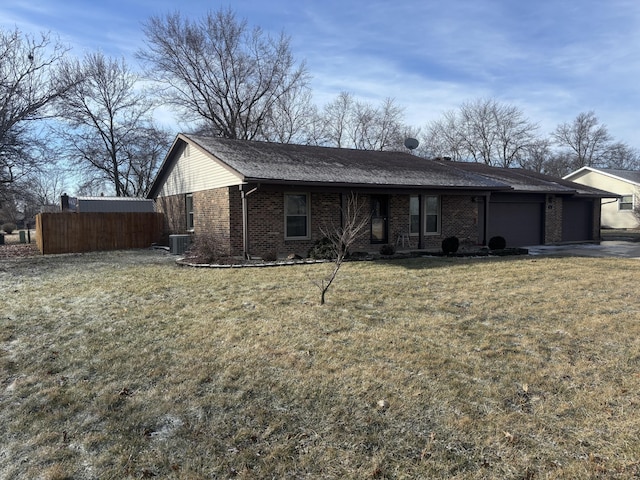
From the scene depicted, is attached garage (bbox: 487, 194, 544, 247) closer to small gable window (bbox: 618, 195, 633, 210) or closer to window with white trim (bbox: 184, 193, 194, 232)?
window with white trim (bbox: 184, 193, 194, 232)

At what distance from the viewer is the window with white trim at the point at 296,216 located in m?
12.8

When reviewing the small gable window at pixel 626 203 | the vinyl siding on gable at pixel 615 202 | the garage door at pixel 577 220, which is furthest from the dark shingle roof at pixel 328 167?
the small gable window at pixel 626 203

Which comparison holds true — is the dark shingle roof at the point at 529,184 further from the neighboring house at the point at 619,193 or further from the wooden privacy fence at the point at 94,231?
the wooden privacy fence at the point at 94,231

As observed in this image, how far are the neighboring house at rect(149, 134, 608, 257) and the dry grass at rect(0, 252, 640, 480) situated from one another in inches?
209

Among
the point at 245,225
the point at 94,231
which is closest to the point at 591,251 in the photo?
the point at 245,225

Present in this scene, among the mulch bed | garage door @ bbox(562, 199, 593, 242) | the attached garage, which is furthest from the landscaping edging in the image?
the mulch bed

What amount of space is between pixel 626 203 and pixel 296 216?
27.2 m

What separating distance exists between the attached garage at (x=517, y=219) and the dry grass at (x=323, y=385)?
982 centimetres

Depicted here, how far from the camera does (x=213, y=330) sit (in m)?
5.25

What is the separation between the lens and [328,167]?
13.8 metres

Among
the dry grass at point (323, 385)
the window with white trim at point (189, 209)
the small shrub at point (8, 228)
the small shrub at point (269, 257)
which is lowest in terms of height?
the dry grass at point (323, 385)

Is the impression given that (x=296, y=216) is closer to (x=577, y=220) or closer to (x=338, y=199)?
(x=338, y=199)

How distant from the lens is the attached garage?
54.9ft

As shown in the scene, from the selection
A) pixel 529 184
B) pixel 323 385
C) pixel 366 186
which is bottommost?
pixel 323 385
